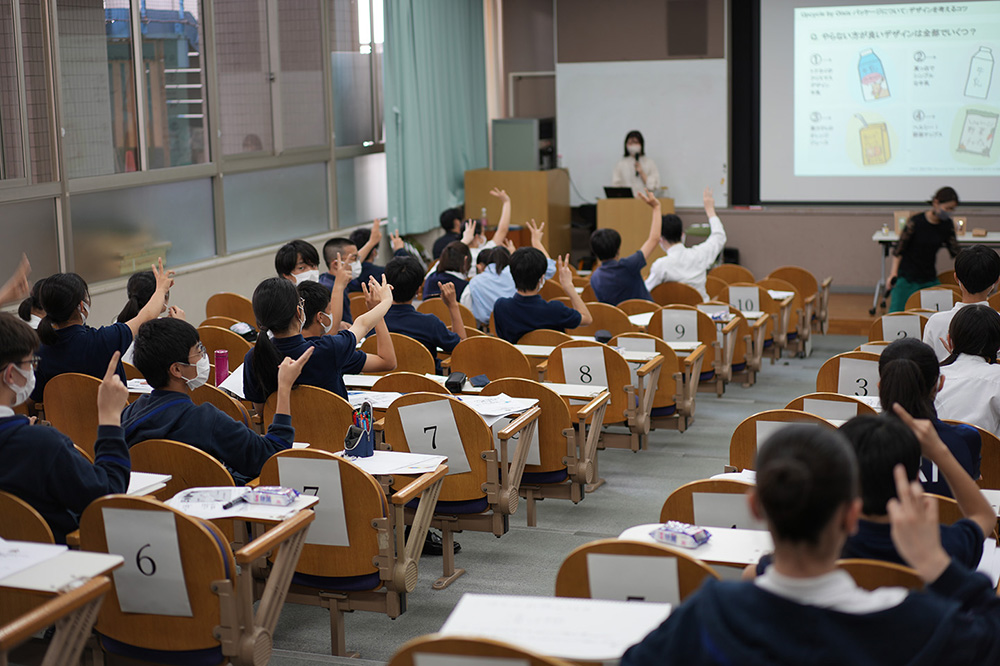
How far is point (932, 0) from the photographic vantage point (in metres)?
10.4

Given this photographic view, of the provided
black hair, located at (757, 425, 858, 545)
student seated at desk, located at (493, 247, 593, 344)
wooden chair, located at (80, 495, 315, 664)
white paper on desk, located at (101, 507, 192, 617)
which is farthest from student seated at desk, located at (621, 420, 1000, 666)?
student seated at desk, located at (493, 247, 593, 344)

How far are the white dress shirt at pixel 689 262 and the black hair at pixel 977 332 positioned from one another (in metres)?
3.81

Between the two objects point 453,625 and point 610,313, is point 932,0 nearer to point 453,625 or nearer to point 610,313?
point 610,313

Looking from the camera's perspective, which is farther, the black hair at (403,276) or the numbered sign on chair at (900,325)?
the numbered sign on chair at (900,325)

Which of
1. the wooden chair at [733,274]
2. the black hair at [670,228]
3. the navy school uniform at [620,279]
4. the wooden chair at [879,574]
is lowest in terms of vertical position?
the wooden chair at [879,574]

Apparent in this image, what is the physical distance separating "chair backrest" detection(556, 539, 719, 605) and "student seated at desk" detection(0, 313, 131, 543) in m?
1.35

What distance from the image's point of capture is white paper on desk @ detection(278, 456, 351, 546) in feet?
10.0

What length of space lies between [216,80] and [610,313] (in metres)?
4.11

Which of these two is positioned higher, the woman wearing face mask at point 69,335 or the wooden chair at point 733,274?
the woman wearing face mask at point 69,335

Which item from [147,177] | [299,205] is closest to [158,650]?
[147,177]

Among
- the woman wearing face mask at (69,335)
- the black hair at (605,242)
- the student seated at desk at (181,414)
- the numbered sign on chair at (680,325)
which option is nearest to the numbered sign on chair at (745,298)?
the black hair at (605,242)

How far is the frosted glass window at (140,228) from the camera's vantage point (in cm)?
700

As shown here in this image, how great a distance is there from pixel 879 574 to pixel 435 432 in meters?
2.06

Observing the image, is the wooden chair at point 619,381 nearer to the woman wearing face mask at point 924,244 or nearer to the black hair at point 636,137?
the woman wearing face mask at point 924,244
